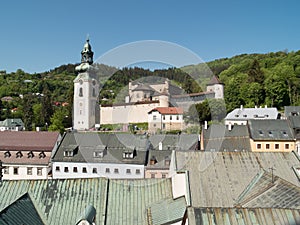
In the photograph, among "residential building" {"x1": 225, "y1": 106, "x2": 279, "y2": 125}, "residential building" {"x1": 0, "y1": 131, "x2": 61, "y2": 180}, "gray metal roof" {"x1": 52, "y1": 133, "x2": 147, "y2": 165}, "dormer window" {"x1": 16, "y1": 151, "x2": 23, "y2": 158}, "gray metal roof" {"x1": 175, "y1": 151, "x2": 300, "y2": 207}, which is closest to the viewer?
"gray metal roof" {"x1": 175, "y1": 151, "x2": 300, "y2": 207}

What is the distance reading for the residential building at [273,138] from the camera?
5350 cm

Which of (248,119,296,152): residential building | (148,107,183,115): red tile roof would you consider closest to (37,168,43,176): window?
(148,107,183,115): red tile roof

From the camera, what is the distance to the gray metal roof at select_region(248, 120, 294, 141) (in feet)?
176

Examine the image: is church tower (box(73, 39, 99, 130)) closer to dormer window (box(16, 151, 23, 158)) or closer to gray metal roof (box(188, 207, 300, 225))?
dormer window (box(16, 151, 23, 158))

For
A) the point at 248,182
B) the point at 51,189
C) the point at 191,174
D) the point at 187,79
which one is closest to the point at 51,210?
the point at 51,189

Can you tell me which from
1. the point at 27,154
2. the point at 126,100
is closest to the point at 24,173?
the point at 27,154

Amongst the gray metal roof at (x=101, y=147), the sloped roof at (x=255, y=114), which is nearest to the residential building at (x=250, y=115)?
the sloped roof at (x=255, y=114)

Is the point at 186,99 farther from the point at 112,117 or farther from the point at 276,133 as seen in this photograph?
the point at 276,133

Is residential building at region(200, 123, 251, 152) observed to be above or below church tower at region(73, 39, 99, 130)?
below

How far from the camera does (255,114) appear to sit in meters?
75.6

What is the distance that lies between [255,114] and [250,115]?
1157mm

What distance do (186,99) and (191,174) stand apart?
9159 millimetres

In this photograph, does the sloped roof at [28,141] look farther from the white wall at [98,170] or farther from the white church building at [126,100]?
the white church building at [126,100]

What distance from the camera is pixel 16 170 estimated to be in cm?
4522
